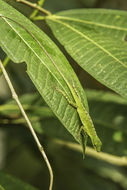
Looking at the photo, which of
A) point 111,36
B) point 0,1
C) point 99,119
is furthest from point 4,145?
point 0,1

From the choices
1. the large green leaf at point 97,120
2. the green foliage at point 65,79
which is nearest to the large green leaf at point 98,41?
the green foliage at point 65,79

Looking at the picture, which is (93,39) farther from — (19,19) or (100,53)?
(19,19)

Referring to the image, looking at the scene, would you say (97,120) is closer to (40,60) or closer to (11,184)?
(11,184)

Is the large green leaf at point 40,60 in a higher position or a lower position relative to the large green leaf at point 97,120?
higher

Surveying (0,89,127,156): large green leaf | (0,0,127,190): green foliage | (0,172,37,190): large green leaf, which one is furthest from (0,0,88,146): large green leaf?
(0,89,127,156): large green leaf

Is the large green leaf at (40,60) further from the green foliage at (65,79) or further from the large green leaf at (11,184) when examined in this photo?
the large green leaf at (11,184)

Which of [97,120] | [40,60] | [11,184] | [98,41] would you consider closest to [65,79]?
[40,60]
